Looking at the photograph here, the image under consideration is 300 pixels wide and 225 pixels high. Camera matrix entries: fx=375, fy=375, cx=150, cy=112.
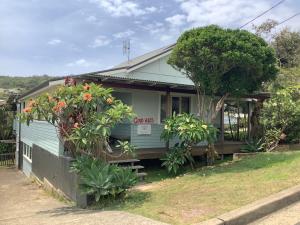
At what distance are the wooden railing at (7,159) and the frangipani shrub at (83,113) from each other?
72.7ft

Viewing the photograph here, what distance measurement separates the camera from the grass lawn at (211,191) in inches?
287

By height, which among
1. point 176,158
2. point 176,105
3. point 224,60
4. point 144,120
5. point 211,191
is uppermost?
point 224,60

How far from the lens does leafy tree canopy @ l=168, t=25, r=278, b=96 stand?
1216 centimetres

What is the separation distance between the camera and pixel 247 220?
6.73 meters

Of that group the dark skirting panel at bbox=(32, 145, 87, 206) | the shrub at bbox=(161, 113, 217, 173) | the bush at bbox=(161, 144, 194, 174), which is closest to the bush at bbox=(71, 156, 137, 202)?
the dark skirting panel at bbox=(32, 145, 87, 206)

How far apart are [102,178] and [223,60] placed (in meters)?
5.66

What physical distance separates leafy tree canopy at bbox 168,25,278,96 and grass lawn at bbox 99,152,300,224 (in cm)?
283

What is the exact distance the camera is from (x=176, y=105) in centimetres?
1686

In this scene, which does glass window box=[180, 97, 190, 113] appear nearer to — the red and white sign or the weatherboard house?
the weatherboard house

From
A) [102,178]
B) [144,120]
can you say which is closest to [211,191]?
[102,178]

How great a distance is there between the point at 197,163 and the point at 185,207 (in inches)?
294

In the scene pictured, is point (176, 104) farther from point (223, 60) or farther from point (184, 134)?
point (223, 60)

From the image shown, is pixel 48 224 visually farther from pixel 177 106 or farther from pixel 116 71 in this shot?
pixel 116 71

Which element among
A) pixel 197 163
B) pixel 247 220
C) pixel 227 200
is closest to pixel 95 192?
pixel 227 200
